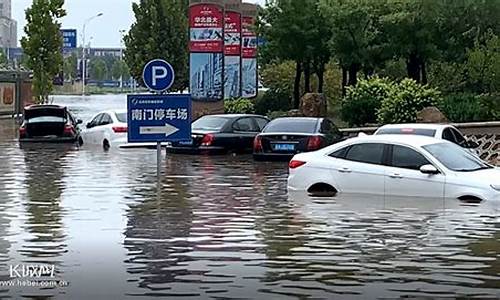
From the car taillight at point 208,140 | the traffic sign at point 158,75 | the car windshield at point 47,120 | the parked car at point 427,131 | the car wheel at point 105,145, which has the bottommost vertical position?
the car wheel at point 105,145

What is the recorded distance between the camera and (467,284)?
31.0 feet

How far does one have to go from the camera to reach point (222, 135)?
28875 millimetres

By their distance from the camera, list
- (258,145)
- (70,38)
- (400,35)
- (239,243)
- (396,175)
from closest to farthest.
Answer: (239,243) → (396,175) → (258,145) → (400,35) → (70,38)

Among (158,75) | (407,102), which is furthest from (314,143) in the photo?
(407,102)

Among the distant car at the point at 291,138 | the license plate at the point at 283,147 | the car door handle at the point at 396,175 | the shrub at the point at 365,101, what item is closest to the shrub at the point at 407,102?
the shrub at the point at 365,101

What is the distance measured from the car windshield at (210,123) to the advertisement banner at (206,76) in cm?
1143

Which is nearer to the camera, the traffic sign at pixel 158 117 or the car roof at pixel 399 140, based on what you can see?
the car roof at pixel 399 140

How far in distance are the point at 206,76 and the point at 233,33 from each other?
4.54 metres

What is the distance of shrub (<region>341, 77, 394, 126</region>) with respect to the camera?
114ft

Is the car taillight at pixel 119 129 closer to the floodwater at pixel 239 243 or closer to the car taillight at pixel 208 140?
the car taillight at pixel 208 140

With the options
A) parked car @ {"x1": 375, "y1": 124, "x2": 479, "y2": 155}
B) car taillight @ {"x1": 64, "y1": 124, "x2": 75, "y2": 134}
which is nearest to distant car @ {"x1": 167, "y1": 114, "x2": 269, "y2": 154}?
car taillight @ {"x1": 64, "y1": 124, "x2": 75, "y2": 134}

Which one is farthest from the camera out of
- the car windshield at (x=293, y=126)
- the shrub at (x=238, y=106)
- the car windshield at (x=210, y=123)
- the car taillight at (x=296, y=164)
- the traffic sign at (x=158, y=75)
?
the shrub at (x=238, y=106)

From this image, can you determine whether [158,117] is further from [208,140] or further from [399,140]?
[208,140]

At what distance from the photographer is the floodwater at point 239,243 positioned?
30.5 ft
